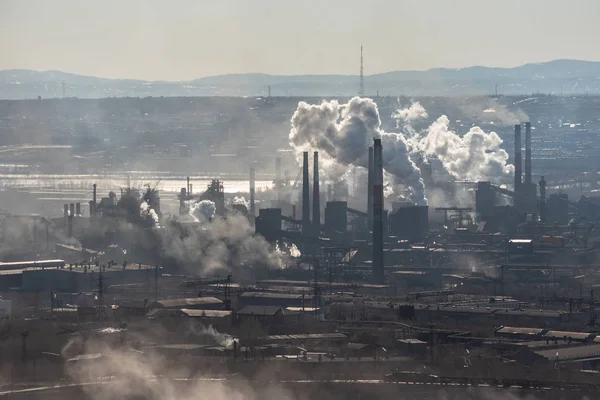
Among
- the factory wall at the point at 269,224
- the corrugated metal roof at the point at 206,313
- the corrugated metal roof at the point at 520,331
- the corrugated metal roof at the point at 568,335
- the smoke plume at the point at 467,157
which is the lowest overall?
the corrugated metal roof at the point at 568,335

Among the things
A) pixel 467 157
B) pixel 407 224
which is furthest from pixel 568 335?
pixel 467 157

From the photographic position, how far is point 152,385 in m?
29.9

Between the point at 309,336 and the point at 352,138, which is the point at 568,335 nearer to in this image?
the point at 309,336

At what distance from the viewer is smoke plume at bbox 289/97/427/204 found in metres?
69.4

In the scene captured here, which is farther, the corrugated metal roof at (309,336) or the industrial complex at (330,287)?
the corrugated metal roof at (309,336)

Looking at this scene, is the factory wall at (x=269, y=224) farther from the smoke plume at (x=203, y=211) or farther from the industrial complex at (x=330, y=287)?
the smoke plume at (x=203, y=211)

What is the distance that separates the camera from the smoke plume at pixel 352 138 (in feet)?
228

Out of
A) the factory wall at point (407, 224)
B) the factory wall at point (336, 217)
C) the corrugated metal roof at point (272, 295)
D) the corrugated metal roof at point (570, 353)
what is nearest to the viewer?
the corrugated metal roof at point (570, 353)

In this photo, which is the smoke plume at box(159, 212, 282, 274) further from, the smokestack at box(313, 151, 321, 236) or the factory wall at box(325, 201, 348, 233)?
the factory wall at box(325, 201, 348, 233)

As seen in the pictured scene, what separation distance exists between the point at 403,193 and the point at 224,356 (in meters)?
41.2

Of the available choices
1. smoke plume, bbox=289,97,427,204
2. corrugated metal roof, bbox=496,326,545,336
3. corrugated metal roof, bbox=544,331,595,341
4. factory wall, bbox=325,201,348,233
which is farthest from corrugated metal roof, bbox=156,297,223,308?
smoke plume, bbox=289,97,427,204

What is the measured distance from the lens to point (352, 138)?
6938cm

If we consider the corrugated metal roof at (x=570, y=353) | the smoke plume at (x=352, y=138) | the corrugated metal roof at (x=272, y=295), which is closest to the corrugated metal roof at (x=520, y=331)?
the corrugated metal roof at (x=570, y=353)

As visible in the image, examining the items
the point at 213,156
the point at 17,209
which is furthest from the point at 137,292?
the point at 213,156
